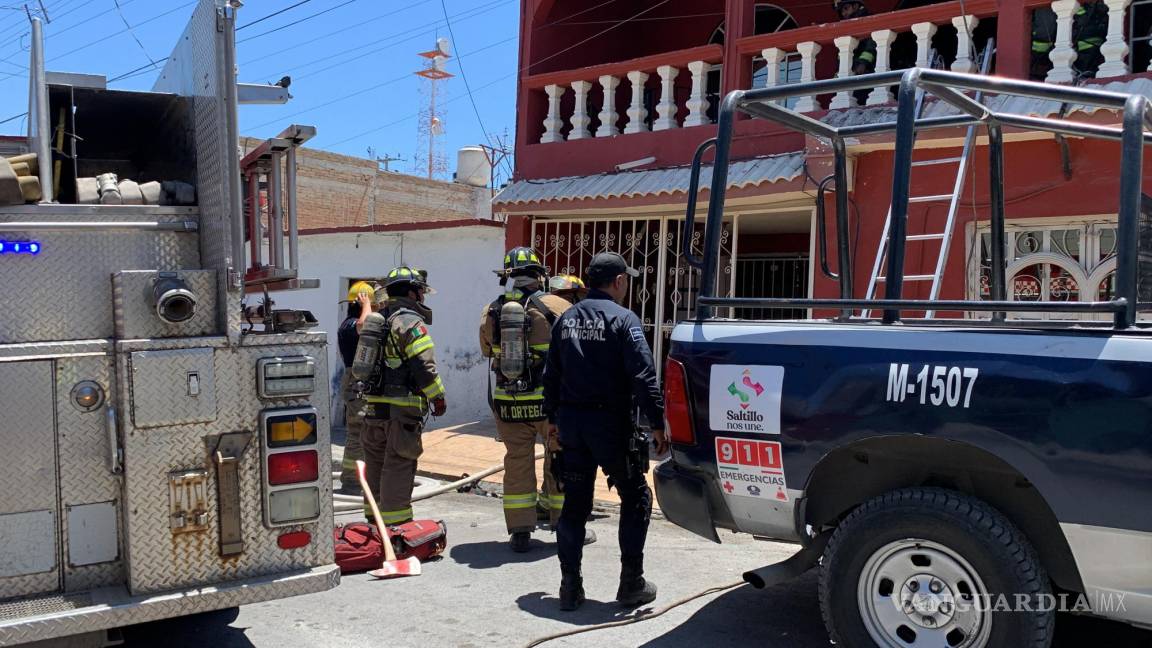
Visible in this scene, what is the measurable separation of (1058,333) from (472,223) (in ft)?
27.1

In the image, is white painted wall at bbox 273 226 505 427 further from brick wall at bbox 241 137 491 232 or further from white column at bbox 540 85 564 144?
brick wall at bbox 241 137 491 232

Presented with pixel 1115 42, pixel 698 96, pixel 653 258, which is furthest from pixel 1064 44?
pixel 653 258

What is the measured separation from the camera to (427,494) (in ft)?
23.9

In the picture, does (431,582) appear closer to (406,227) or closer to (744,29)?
(744,29)

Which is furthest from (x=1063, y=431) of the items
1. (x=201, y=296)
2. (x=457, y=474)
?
A: (x=457, y=474)

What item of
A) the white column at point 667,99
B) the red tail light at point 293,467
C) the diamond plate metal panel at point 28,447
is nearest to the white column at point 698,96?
the white column at point 667,99

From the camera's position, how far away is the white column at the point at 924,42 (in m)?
7.57

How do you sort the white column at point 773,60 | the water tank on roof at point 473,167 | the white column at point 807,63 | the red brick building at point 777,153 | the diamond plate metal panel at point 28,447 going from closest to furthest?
the diamond plate metal panel at point 28,447, the red brick building at point 777,153, the white column at point 807,63, the white column at point 773,60, the water tank on roof at point 473,167

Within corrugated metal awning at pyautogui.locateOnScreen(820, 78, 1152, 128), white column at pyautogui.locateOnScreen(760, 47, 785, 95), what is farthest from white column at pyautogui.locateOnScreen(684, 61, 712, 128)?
corrugated metal awning at pyautogui.locateOnScreen(820, 78, 1152, 128)

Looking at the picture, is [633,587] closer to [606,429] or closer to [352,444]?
[606,429]

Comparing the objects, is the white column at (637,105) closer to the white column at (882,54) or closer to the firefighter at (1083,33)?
the white column at (882,54)

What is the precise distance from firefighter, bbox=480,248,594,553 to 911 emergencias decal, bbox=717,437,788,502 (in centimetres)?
213

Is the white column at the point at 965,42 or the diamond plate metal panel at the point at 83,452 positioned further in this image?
the white column at the point at 965,42

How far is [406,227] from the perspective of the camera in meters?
11.6
